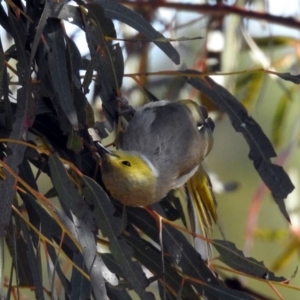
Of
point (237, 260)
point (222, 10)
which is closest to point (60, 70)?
point (237, 260)

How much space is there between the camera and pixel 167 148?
2211 mm

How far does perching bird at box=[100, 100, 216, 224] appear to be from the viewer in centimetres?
194

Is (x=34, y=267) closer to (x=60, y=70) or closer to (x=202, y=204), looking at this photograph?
(x=60, y=70)

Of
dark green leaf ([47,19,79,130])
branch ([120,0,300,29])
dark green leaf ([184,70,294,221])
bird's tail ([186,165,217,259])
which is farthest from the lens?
branch ([120,0,300,29])

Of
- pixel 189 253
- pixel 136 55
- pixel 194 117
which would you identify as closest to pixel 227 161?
pixel 136 55

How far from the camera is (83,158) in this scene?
1739 millimetres

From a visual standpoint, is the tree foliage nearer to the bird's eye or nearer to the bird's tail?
the bird's eye

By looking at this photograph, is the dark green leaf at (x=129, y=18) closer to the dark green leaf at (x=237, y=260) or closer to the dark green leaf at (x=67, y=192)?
the dark green leaf at (x=67, y=192)

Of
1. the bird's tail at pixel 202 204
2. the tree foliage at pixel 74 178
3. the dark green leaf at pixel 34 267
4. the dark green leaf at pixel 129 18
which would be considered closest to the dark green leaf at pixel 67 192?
the tree foliage at pixel 74 178

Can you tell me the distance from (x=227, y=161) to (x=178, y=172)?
4.08 metres

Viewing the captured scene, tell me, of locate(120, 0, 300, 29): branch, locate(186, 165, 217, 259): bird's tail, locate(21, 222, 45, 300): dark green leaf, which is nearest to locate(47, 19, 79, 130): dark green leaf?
locate(21, 222, 45, 300): dark green leaf

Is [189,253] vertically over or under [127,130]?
under

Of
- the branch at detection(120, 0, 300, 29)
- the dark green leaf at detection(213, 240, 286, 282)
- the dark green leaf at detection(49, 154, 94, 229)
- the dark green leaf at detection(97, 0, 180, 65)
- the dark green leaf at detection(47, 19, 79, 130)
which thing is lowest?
the dark green leaf at detection(213, 240, 286, 282)

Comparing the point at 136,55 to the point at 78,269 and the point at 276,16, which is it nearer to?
the point at 276,16
